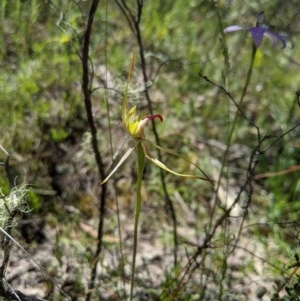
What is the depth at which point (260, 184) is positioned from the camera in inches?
123

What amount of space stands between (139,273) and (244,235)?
0.59 metres

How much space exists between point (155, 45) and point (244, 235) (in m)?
1.53

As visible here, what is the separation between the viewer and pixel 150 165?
300cm

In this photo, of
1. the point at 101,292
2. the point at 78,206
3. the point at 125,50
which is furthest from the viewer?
the point at 125,50

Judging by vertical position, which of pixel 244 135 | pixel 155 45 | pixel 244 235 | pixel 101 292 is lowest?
pixel 101 292

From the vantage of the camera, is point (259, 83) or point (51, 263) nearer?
point (51, 263)

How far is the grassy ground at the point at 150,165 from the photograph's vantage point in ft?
7.07

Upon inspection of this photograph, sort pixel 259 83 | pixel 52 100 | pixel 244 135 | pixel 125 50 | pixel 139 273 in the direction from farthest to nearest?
pixel 259 83 < pixel 125 50 < pixel 244 135 < pixel 52 100 < pixel 139 273

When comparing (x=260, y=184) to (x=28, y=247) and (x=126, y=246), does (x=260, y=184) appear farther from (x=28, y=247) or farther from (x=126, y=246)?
(x=28, y=247)

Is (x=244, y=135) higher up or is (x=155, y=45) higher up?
(x=155, y=45)

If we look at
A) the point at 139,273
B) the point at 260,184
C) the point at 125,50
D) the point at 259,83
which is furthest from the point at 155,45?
the point at 139,273

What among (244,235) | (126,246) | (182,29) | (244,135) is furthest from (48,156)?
(182,29)

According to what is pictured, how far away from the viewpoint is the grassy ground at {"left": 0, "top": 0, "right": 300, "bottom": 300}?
216cm

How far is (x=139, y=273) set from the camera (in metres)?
2.41
